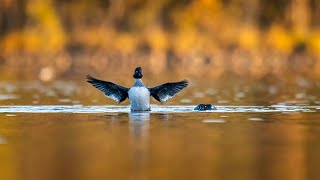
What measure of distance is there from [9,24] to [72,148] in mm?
50954

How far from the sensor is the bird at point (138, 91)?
69.4ft

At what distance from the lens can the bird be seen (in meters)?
21.2

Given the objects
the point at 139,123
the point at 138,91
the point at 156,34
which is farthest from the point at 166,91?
the point at 156,34

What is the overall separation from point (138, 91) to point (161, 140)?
200 inches

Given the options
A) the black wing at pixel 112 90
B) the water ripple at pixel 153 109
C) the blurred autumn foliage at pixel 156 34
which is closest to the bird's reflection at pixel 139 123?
the black wing at pixel 112 90

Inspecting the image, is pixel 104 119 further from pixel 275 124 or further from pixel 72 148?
pixel 72 148

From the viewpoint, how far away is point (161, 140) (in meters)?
16.1

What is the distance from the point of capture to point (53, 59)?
61.4 metres

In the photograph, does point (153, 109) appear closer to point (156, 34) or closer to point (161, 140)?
point (161, 140)

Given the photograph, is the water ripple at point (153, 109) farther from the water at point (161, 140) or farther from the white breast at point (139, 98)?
the white breast at point (139, 98)

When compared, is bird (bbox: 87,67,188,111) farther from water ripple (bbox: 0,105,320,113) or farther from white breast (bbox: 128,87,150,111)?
water ripple (bbox: 0,105,320,113)

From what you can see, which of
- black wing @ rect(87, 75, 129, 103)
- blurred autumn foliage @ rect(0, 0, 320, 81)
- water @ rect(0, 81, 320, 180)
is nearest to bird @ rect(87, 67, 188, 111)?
black wing @ rect(87, 75, 129, 103)

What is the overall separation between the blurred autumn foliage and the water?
31481 mm

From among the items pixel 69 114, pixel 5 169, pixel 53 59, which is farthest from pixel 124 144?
pixel 53 59
